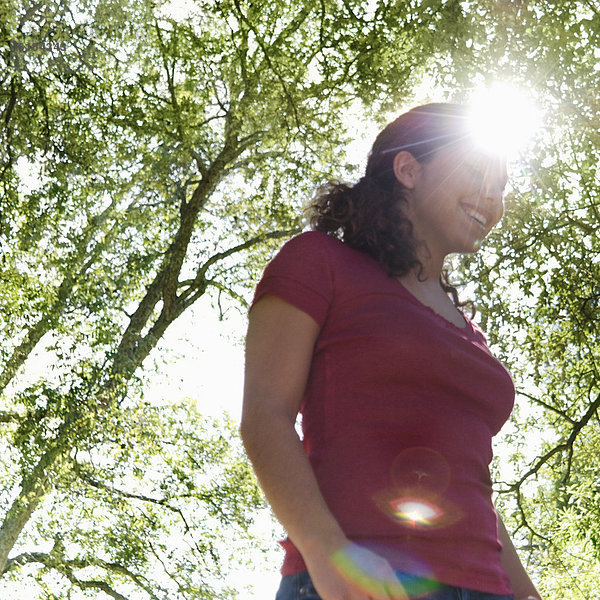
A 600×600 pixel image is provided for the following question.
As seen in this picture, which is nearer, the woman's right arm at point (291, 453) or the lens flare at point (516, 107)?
the woman's right arm at point (291, 453)

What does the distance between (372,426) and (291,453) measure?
190 mm

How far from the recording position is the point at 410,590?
5.14ft

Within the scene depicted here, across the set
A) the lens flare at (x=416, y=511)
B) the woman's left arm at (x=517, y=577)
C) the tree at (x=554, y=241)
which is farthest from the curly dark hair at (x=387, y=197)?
the tree at (x=554, y=241)

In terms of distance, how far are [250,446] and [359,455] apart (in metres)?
0.20

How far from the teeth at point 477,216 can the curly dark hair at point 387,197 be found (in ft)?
0.52

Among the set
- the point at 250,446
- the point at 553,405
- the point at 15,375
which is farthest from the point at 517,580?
the point at 15,375

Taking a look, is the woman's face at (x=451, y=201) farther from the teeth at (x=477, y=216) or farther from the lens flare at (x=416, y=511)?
the lens flare at (x=416, y=511)

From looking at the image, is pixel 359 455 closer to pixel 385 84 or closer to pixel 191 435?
pixel 385 84

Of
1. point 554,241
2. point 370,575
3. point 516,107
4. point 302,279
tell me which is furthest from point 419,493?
point 554,241

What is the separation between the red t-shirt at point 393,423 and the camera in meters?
1.64

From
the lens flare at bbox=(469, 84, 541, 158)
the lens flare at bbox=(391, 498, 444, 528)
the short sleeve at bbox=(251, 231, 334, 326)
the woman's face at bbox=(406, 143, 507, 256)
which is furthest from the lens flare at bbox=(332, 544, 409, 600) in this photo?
the lens flare at bbox=(469, 84, 541, 158)

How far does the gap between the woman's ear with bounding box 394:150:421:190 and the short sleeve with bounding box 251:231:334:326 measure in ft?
1.34

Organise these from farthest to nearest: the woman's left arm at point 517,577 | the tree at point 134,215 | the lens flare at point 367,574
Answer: the tree at point 134,215, the woman's left arm at point 517,577, the lens flare at point 367,574

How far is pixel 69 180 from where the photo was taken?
12648 mm
